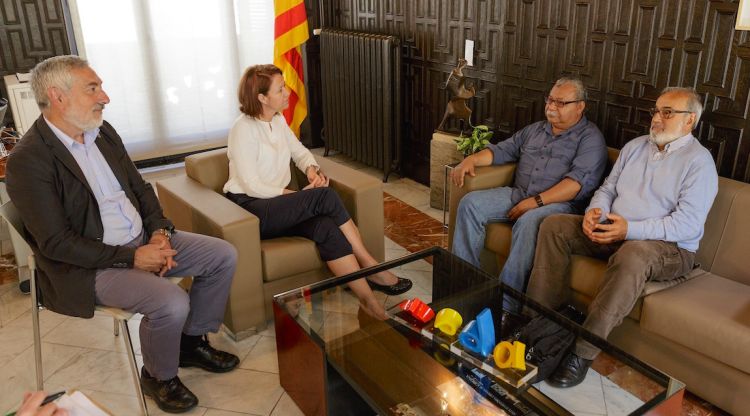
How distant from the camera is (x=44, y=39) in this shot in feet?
13.2

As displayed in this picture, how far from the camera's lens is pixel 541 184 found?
2.78 metres

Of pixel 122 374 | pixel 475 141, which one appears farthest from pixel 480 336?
pixel 475 141

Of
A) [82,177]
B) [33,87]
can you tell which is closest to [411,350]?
[82,177]

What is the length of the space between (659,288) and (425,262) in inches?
33.0

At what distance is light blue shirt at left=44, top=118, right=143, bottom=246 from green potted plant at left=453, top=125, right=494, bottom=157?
1.82 m

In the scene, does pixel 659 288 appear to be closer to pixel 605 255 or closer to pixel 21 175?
pixel 605 255

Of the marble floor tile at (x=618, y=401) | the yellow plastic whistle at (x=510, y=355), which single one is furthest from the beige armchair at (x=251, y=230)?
the marble floor tile at (x=618, y=401)

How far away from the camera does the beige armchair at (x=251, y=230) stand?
2375 mm

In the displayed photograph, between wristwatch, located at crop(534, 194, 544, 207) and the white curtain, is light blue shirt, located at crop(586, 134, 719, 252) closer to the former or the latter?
wristwatch, located at crop(534, 194, 544, 207)

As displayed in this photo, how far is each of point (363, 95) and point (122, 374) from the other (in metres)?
2.67

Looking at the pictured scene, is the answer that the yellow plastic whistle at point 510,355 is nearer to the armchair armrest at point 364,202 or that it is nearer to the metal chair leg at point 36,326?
the armchair armrest at point 364,202

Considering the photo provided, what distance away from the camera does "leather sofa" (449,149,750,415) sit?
1.93 metres

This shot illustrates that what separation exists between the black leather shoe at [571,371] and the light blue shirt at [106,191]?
1.51 meters

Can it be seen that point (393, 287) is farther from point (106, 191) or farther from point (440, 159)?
point (440, 159)
